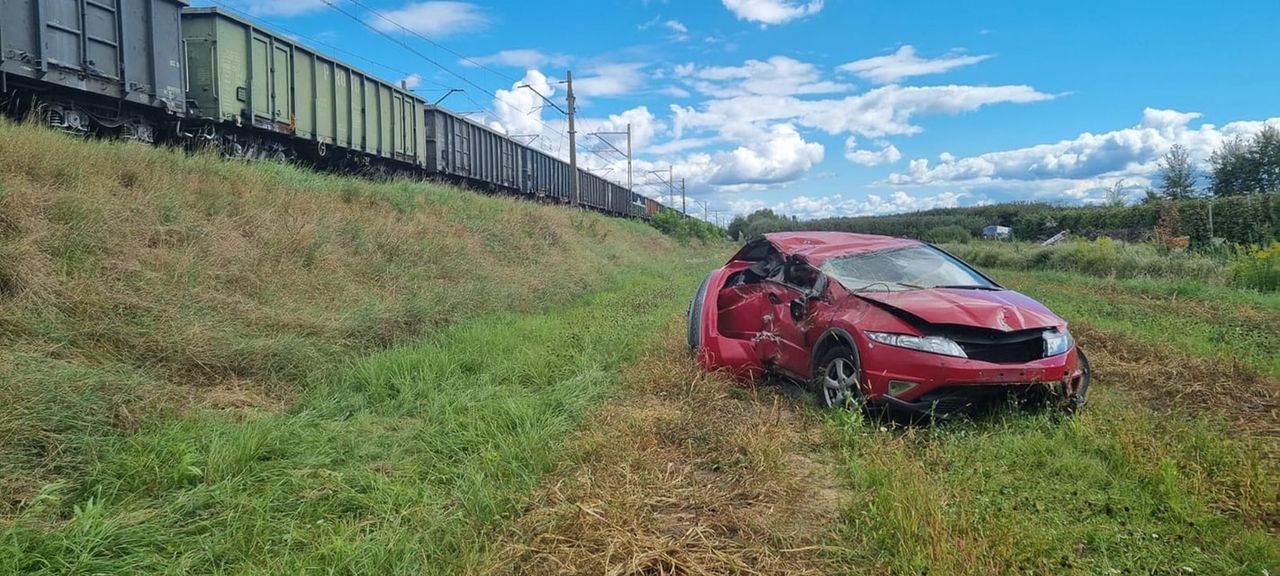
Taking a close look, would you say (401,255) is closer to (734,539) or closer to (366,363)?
(366,363)

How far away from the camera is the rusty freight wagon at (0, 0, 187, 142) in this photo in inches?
302

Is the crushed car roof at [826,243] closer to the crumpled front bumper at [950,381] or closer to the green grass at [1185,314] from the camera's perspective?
the crumpled front bumper at [950,381]

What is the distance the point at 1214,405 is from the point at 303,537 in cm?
560

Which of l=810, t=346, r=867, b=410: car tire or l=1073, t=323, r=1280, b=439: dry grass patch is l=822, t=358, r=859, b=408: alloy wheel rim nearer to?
l=810, t=346, r=867, b=410: car tire

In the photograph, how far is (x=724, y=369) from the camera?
18.1 ft

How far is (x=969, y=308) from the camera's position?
414 centimetres

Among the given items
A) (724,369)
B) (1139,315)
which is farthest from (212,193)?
(1139,315)

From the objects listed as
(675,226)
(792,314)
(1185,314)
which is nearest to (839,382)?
(792,314)

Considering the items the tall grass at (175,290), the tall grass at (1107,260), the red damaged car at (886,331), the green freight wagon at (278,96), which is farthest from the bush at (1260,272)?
the green freight wagon at (278,96)

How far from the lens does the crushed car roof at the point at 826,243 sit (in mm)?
5375

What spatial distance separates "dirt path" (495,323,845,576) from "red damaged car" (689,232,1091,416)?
50 cm

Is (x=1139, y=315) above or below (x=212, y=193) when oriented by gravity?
below

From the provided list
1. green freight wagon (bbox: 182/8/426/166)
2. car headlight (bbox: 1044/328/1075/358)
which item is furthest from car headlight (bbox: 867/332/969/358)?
green freight wagon (bbox: 182/8/426/166)

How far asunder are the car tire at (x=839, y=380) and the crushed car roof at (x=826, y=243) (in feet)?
3.09
